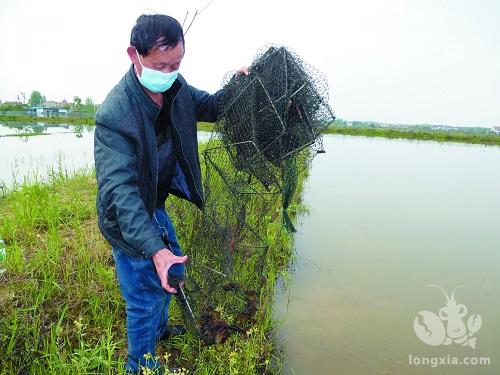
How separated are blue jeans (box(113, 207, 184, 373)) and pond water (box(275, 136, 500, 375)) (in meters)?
1.18

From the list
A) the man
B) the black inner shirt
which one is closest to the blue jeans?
the man

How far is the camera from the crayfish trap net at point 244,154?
1981mm

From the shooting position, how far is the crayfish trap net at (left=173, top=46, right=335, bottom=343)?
1981mm

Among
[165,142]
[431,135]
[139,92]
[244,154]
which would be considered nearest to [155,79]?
[139,92]

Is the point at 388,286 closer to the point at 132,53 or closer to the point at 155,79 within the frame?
the point at 155,79

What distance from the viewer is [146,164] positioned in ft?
5.37

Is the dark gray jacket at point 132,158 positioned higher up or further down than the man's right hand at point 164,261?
higher up

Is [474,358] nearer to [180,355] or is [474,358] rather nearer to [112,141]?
[180,355]

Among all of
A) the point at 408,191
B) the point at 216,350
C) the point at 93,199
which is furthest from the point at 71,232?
the point at 408,191

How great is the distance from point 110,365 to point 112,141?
127cm

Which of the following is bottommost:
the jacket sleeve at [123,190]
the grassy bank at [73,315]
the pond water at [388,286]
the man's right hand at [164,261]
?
the pond water at [388,286]

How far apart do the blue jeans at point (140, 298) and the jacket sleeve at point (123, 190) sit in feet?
1.04

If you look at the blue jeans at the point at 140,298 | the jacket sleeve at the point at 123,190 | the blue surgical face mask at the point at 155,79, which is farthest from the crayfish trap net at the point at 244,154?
the jacket sleeve at the point at 123,190

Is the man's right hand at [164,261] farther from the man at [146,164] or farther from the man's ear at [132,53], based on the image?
the man's ear at [132,53]
